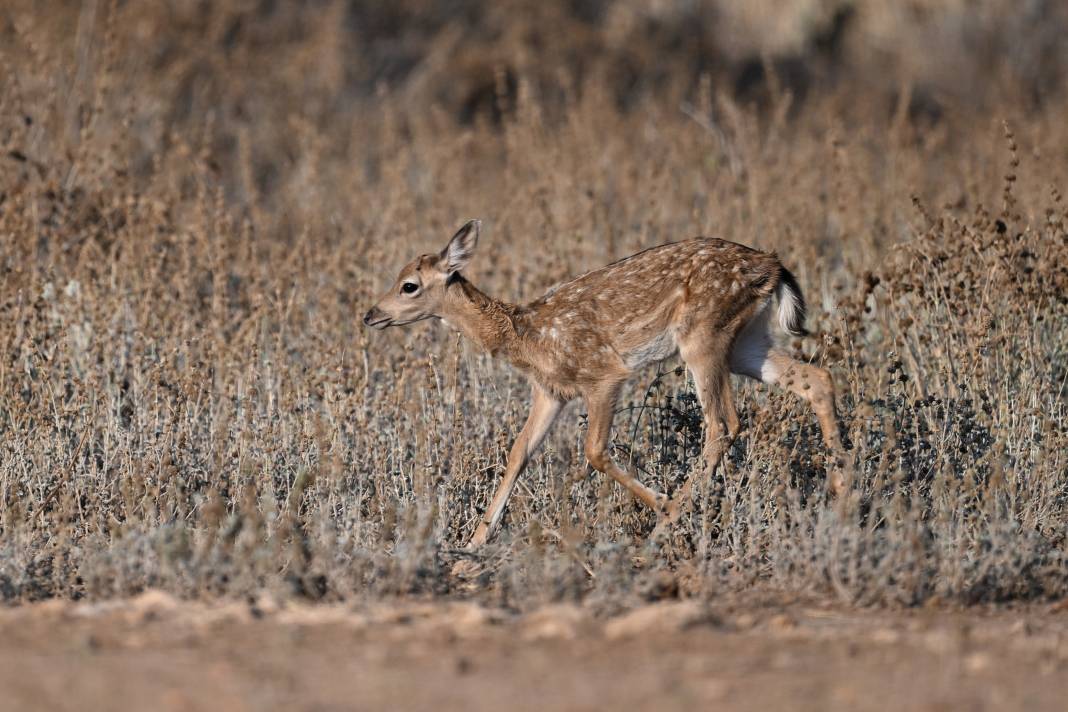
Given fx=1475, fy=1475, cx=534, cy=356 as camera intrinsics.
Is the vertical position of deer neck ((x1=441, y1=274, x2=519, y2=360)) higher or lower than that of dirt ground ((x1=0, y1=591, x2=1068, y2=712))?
higher

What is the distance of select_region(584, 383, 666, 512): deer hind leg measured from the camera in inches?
294

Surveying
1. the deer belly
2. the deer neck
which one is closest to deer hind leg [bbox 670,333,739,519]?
the deer belly

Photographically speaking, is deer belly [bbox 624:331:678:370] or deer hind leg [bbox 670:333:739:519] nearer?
deer hind leg [bbox 670:333:739:519]

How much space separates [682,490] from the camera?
288 inches

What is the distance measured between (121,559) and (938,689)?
342cm

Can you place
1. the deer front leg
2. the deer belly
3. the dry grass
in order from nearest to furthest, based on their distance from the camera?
1. the dry grass
2. the deer front leg
3. the deer belly

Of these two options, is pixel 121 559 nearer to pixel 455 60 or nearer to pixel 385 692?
pixel 385 692

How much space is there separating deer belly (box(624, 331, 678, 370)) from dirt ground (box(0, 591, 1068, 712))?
2.58 metres

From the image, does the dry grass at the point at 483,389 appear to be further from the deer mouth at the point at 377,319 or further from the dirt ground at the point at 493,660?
the dirt ground at the point at 493,660

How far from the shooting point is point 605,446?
25.6 ft

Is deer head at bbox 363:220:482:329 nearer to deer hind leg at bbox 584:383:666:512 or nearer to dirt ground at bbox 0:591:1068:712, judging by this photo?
deer hind leg at bbox 584:383:666:512

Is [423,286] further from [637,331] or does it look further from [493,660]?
[493,660]

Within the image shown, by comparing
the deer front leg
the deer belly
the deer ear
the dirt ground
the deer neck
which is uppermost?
the deer ear

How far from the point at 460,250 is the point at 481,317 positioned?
1.41ft
